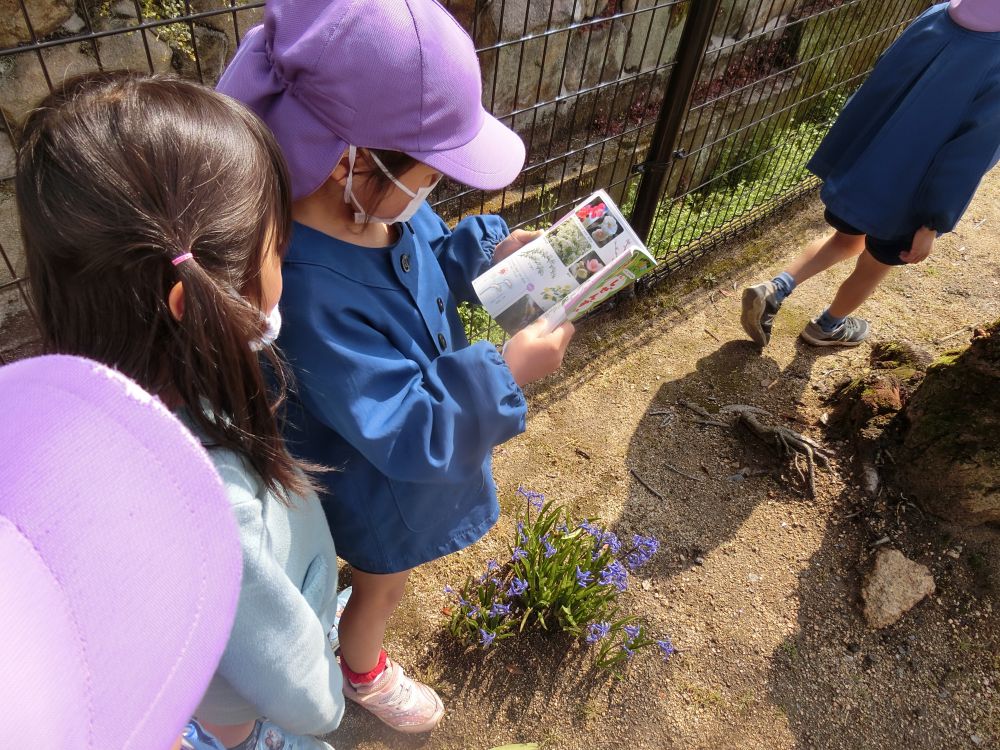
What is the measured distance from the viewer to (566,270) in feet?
5.38

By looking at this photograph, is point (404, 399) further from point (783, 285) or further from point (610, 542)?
point (783, 285)

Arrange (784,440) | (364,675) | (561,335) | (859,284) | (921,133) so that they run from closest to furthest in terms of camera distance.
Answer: (561,335) → (364,675) → (921,133) → (784,440) → (859,284)

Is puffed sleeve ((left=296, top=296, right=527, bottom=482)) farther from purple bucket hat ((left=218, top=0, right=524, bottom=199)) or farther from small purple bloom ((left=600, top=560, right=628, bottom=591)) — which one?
small purple bloom ((left=600, top=560, right=628, bottom=591))

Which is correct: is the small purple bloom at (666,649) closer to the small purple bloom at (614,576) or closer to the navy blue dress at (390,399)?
the small purple bloom at (614,576)

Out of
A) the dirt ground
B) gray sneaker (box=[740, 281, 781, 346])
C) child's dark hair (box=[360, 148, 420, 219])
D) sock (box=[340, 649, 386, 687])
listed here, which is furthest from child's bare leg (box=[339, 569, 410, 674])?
gray sneaker (box=[740, 281, 781, 346])

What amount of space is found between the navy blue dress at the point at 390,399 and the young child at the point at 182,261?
5.7 inches

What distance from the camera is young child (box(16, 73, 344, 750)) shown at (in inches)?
29.5

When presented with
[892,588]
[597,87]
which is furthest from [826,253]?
[892,588]

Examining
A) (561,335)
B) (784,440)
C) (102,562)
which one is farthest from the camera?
(784,440)

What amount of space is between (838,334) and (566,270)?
1.98 metres

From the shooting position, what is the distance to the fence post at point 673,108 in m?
2.44

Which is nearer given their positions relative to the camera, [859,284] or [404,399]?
[404,399]

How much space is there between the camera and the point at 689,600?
2205 mm

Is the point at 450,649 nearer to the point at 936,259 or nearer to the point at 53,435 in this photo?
the point at 53,435
